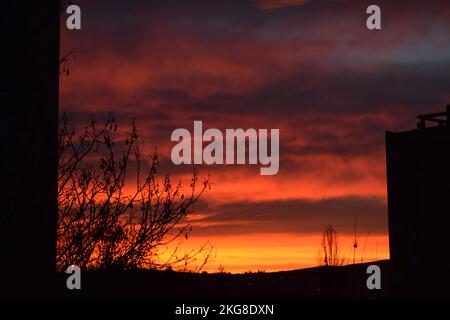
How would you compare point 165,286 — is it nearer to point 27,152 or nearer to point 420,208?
point 27,152

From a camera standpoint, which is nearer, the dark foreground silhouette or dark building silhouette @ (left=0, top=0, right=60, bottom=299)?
dark building silhouette @ (left=0, top=0, right=60, bottom=299)

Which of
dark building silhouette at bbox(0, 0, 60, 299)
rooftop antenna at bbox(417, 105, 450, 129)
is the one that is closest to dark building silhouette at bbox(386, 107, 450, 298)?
rooftop antenna at bbox(417, 105, 450, 129)

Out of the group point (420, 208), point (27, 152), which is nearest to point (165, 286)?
point (27, 152)

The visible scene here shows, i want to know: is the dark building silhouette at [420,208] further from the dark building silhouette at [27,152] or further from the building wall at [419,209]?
the dark building silhouette at [27,152]

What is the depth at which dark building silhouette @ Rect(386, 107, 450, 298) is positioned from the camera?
25156mm

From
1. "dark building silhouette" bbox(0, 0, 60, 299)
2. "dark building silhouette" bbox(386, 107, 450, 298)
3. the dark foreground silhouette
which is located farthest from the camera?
"dark building silhouette" bbox(386, 107, 450, 298)

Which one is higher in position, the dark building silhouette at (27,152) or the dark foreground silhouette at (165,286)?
the dark building silhouette at (27,152)

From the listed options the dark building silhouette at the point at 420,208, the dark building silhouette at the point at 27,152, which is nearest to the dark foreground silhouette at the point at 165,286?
the dark building silhouette at the point at 27,152

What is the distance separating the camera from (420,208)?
84.8ft

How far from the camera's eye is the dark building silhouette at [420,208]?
2516 cm

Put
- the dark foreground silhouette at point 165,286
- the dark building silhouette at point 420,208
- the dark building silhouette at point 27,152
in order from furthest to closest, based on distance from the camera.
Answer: the dark building silhouette at point 420,208 → the dark foreground silhouette at point 165,286 → the dark building silhouette at point 27,152

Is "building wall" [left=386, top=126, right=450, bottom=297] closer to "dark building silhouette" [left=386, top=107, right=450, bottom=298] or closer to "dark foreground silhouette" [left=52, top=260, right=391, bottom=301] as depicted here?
"dark building silhouette" [left=386, top=107, right=450, bottom=298]

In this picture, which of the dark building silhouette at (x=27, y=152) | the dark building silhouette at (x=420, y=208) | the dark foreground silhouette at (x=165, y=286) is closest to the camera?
the dark building silhouette at (x=27, y=152)
